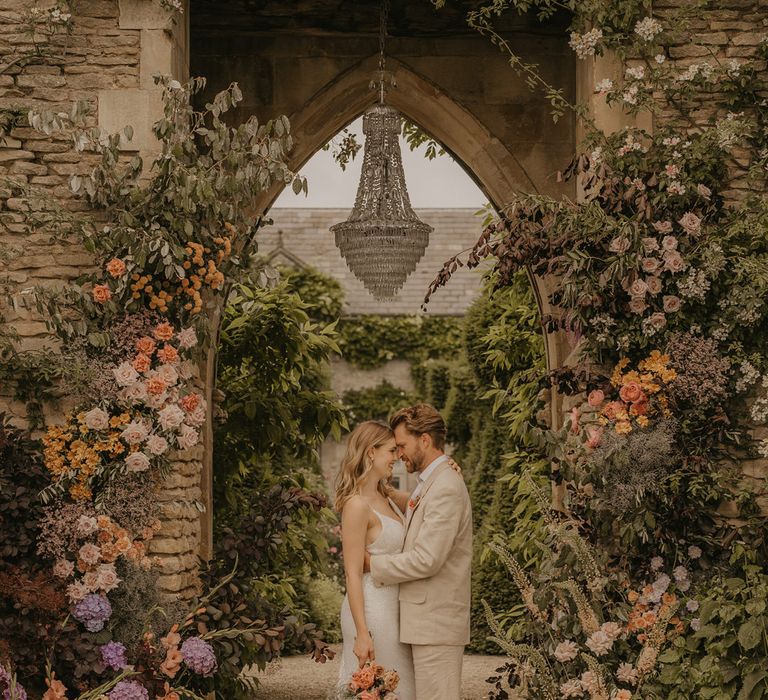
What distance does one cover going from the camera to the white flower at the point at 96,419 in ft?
15.3

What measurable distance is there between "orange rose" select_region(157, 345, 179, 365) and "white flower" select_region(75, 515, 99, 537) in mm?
720

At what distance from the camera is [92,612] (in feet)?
14.7

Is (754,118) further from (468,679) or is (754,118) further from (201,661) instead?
(468,679)

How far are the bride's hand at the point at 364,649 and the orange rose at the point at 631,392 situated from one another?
1.44 meters

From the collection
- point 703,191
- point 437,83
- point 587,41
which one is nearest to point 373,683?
point 703,191

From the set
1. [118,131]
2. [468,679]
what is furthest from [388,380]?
[118,131]

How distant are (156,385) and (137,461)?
0.32 m

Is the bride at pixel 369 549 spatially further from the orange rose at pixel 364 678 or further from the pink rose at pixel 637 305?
the pink rose at pixel 637 305

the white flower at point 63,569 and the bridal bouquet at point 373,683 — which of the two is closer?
the bridal bouquet at point 373,683

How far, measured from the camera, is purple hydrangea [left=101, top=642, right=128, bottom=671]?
14.4 feet

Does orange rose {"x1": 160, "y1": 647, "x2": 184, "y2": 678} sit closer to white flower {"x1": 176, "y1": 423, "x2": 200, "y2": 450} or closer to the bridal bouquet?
the bridal bouquet

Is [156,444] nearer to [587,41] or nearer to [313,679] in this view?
[587,41]

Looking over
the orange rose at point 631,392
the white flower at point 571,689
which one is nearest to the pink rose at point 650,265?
the orange rose at point 631,392

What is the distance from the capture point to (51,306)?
187 inches
